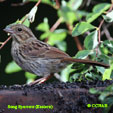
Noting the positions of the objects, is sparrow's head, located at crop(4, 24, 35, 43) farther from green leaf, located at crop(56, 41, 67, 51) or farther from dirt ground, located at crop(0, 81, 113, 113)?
dirt ground, located at crop(0, 81, 113, 113)

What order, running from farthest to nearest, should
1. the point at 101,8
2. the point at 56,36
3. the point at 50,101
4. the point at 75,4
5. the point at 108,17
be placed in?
the point at 56,36
the point at 75,4
the point at 101,8
the point at 108,17
the point at 50,101

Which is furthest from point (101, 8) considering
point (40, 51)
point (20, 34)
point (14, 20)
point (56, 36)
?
point (14, 20)

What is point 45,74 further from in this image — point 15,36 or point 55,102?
point 55,102

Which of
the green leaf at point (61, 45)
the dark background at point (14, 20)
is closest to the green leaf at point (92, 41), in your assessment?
the green leaf at point (61, 45)

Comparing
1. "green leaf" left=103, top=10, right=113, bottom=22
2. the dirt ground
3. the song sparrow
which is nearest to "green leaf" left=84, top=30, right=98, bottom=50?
"green leaf" left=103, top=10, right=113, bottom=22

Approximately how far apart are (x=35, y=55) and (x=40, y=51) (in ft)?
0.38

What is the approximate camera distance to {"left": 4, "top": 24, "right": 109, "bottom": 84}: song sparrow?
3604mm

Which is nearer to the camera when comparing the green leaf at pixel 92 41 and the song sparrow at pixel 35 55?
the green leaf at pixel 92 41

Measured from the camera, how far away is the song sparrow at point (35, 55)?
360cm

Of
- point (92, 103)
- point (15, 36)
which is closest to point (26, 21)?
point (15, 36)

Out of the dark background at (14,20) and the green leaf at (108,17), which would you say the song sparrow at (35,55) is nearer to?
the green leaf at (108,17)

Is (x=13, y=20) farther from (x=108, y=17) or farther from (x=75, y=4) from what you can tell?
(x=108, y=17)

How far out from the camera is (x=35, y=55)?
3.77 m

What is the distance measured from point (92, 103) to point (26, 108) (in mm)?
388
